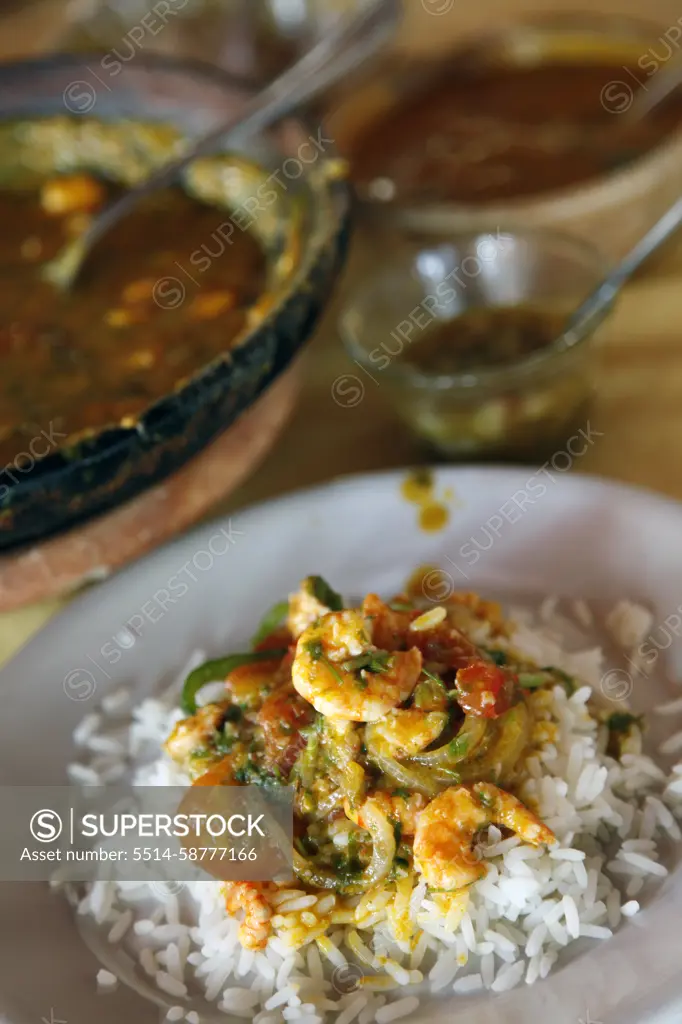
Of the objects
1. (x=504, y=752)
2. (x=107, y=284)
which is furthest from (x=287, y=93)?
(x=504, y=752)

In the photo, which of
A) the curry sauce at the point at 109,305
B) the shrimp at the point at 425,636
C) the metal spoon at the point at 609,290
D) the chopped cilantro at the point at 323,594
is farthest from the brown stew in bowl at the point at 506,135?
the shrimp at the point at 425,636

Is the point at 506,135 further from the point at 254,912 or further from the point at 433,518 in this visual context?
the point at 254,912

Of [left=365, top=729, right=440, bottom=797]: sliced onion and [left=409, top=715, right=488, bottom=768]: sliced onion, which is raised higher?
[left=409, top=715, right=488, bottom=768]: sliced onion

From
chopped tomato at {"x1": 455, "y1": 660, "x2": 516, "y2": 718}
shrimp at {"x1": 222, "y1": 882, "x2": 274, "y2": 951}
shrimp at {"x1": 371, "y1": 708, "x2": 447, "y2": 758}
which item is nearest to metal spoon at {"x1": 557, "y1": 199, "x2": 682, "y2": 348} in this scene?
chopped tomato at {"x1": 455, "y1": 660, "x2": 516, "y2": 718}

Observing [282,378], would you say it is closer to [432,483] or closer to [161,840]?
[432,483]

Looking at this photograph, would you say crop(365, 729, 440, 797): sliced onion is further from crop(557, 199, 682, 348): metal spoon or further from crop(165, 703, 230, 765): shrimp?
crop(557, 199, 682, 348): metal spoon
